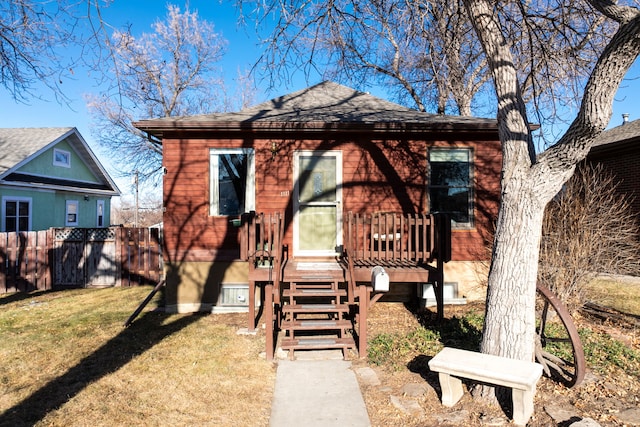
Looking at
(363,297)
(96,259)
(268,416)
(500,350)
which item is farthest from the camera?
(96,259)

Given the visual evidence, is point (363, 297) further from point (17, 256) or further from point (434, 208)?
point (17, 256)

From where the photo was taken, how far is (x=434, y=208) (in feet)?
25.1

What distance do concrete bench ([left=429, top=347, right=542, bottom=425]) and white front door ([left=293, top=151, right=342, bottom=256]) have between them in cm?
401

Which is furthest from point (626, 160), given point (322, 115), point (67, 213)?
point (67, 213)

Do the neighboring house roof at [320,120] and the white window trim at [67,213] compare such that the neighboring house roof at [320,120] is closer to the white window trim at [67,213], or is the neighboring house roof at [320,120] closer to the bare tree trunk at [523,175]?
the bare tree trunk at [523,175]

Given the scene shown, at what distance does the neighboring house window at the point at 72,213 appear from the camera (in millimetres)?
16078

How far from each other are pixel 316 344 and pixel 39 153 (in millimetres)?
14652

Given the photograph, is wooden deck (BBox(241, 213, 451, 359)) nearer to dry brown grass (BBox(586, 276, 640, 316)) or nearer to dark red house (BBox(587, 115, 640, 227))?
dry brown grass (BBox(586, 276, 640, 316))

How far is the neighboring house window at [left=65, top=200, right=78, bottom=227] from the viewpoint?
16078mm

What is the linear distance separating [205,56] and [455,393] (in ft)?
72.6

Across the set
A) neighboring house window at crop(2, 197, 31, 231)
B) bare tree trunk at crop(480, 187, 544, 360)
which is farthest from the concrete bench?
neighboring house window at crop(2, 197, 31, 231)

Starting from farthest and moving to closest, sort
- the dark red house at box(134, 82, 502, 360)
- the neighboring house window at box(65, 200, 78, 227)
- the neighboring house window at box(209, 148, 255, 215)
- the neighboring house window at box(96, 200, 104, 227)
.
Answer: the neighboring house window at box(96, 200, 104, 227)
the neighboring house window at box(65, 200, 78, 227)
the neighboring house window at box(209, 148, 255, 215)
the dark red house at box(134, 82, 502, 360)

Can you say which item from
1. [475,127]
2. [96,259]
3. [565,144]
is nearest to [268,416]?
[565,144]

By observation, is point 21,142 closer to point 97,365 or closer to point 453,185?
point 97,365
